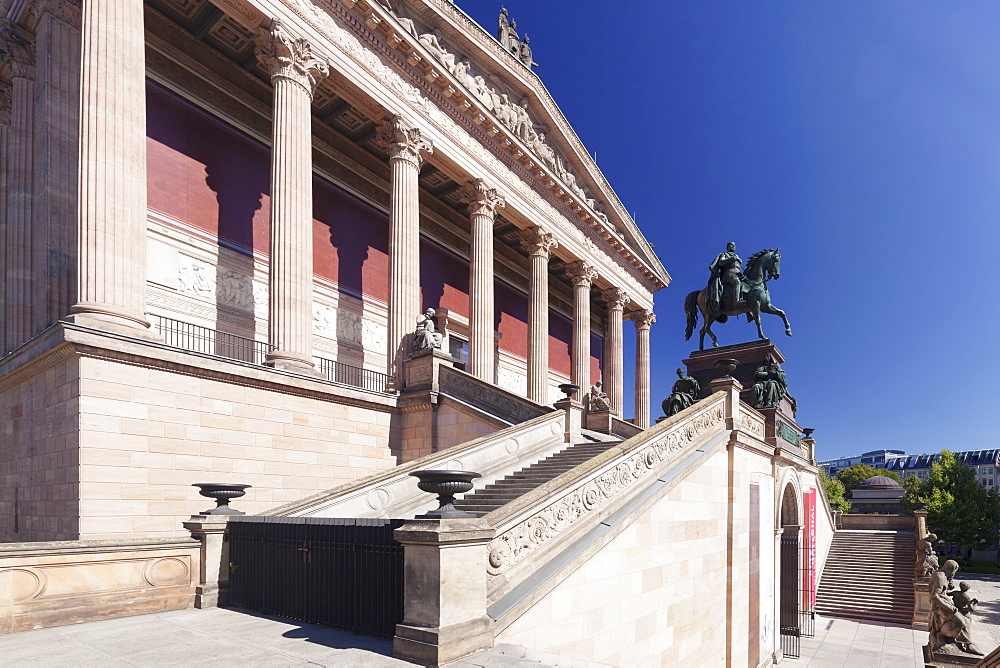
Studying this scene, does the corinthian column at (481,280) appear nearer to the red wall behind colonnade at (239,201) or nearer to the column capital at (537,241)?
the column capital at (537,241)

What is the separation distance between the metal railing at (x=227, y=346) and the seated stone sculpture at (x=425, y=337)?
148 cm

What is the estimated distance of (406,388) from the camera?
63.6ft

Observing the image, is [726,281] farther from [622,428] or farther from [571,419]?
[571,419]

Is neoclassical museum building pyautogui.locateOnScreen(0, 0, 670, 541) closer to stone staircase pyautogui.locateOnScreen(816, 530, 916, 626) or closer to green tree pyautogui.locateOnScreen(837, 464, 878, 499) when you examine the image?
stone staircase pyautogui.locateOnScreen(816, 530, 916, 626)

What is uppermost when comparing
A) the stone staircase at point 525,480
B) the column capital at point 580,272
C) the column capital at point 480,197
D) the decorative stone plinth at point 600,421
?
the column capital at point 480,197

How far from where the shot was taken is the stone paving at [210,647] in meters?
5.89

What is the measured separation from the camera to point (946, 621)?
17234 millimetres

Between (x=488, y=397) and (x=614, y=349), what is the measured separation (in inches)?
762

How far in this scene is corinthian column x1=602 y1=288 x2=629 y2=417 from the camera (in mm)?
35438

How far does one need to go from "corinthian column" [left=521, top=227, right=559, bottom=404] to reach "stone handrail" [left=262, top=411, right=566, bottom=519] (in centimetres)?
1157

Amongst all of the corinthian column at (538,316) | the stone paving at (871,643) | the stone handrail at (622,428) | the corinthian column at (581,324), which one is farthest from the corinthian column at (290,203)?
the stone paving at (871,643)

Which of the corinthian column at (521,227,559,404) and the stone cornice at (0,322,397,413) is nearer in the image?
the stone cornice at (0,322,397,413)

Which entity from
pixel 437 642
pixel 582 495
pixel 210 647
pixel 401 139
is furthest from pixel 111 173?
pixel 437 642

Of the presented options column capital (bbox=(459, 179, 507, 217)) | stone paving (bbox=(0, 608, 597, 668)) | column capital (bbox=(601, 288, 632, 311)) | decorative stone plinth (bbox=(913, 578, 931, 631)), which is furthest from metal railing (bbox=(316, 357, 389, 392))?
decorative stone plinth (bbox=(913, 578, 931, 631))
